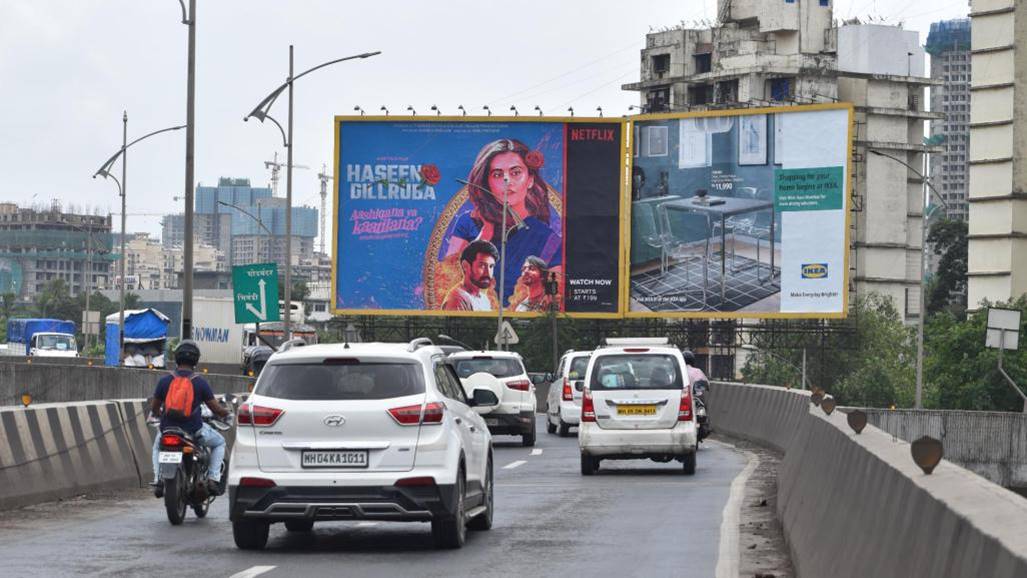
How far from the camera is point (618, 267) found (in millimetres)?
65250

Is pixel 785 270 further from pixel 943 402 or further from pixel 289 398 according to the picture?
pixel 289 398

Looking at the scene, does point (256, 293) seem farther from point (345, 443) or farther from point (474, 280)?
point (474, 280)

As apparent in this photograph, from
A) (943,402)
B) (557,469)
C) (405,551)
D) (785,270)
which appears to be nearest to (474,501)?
(405,551)

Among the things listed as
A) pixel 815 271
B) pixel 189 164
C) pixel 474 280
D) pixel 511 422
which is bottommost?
pixel 511 422

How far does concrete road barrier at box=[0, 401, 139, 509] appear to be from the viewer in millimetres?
17766

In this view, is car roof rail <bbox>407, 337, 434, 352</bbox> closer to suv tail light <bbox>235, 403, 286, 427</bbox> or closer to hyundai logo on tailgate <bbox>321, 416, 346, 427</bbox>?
hyundai logo on tailgate <bbox>321, 416, 346, 427</bbox>

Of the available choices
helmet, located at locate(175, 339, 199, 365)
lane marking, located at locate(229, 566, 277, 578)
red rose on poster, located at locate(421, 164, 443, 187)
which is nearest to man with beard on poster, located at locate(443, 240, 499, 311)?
red rose on poster, located at locate(421, 164, 443, 187)

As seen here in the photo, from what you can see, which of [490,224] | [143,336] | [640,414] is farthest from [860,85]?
[640,414]

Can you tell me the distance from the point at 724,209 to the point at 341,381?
168 feet

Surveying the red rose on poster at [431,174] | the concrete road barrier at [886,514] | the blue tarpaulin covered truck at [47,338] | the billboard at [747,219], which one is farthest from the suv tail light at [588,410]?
the blue tarpaulin covered truck at [47,338]

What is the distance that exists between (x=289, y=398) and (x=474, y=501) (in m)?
2.03

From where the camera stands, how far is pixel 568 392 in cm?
3722

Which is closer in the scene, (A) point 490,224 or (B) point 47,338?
(A) point 490,224

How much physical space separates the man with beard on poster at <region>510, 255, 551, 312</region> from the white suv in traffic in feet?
101
